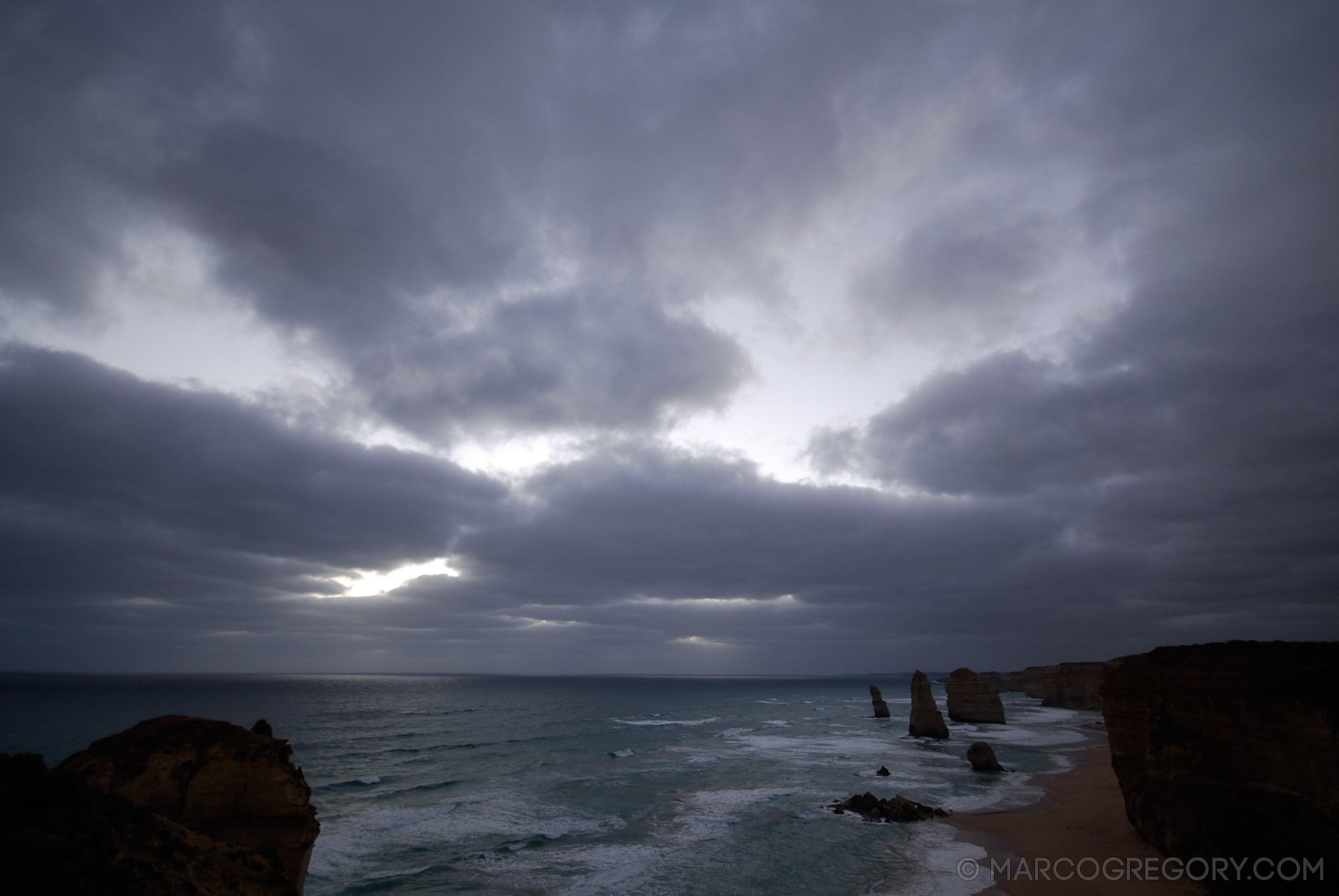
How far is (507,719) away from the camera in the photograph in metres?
82.9

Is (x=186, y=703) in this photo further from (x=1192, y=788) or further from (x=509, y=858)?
(x=1192, y=788)

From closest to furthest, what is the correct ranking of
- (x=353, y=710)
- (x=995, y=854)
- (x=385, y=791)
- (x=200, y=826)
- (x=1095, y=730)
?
(x=200, y=826), (x=995, y=854), (x=385, y=791), (x=1095, y=730), (x=353, y=710)

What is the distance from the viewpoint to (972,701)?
73.6m

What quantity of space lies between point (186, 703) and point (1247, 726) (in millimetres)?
137378

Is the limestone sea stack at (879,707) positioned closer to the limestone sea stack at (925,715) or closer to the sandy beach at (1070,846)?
the limestone sea stack at (925,715)

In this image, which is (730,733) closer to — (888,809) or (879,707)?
(879,707)

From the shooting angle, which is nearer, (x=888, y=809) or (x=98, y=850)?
(x=98, y=850)

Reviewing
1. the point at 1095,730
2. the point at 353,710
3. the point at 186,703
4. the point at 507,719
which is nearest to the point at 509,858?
the point at 507,719

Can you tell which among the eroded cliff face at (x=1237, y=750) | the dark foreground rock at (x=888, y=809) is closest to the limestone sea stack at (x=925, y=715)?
the dark foreground rock at (x=888, y=809)

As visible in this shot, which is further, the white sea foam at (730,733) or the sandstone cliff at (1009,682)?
the sandstone cliff at (1009,682)

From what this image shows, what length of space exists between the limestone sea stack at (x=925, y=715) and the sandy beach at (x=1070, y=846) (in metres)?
26.4

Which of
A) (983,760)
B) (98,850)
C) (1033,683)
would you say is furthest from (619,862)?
(1033,683)

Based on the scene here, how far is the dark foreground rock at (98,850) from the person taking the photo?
6.90m

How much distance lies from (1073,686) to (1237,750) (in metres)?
105
